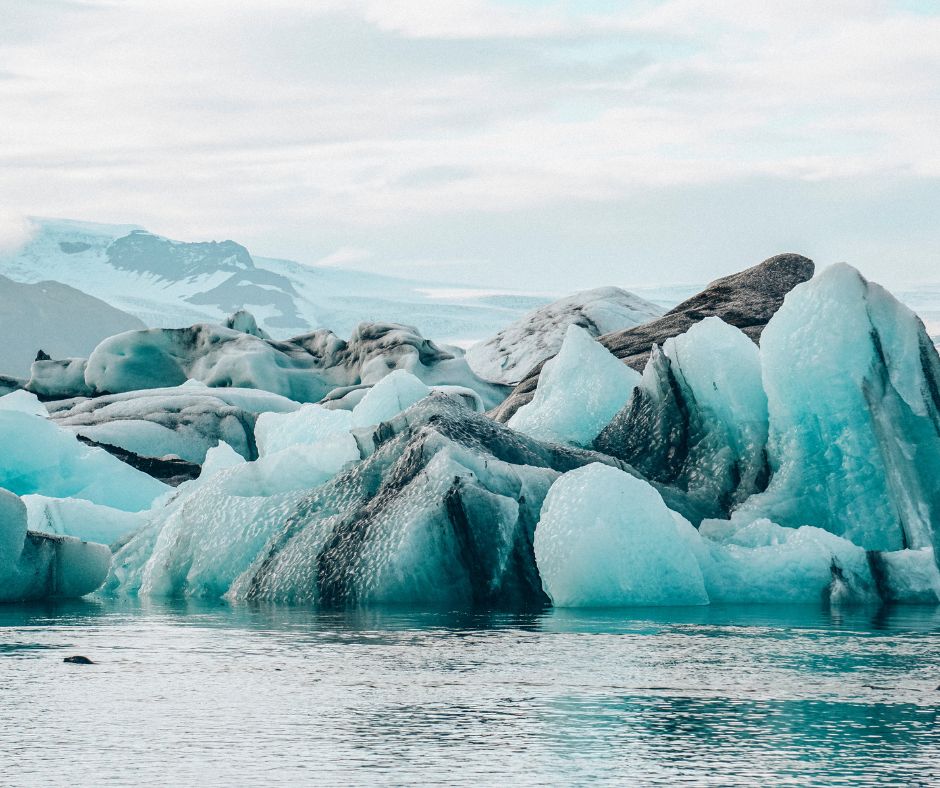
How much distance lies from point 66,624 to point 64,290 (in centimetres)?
13684

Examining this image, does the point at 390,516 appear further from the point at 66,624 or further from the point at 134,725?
the point at 134,725

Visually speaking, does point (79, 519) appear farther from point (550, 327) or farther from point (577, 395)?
point (550, 327)

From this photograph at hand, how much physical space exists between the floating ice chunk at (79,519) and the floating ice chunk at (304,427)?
184cm

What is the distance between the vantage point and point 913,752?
6242 millimetres

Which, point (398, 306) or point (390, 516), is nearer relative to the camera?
point (390, 516)

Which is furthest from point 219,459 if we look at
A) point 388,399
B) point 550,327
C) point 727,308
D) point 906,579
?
point 550,327

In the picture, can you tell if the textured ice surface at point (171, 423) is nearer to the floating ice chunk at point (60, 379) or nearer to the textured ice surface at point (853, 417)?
the floating ice chunk at point (60, 379)

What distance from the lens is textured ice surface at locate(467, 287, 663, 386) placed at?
40.5 metres

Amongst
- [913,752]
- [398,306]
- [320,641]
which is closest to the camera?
[913,752]

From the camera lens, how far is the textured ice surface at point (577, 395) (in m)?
17.6

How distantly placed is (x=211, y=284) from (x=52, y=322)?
31412mm

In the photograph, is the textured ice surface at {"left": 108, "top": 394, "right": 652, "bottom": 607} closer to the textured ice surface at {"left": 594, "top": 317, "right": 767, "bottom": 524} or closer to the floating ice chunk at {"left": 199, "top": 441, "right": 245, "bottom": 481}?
the textured ice surface at {"left": 594, "top": 317, "right": 767, "bottom": 524}

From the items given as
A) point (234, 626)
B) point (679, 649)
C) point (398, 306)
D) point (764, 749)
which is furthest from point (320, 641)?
point (398, 306)

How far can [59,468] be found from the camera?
22.4 m
